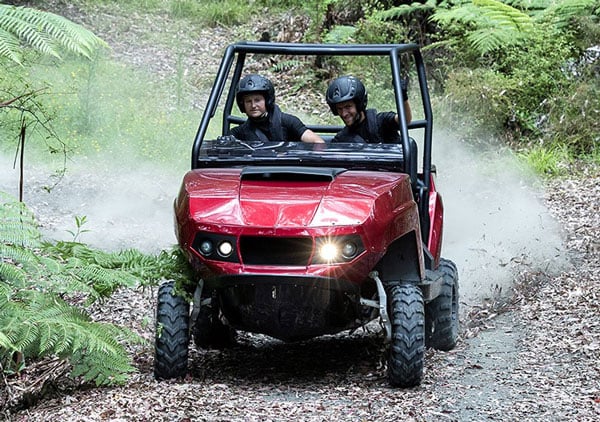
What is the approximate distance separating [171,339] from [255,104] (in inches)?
75.0

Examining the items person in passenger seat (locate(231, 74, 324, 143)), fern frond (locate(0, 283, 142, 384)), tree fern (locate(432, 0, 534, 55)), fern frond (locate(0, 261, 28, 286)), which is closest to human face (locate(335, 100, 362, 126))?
person in passenger seat (locate(231, 74, 324, 143))

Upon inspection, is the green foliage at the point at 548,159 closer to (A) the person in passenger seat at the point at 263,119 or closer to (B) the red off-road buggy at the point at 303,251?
(A) the person in passenger seat at the point at 263,119

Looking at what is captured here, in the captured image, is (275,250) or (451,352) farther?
(451,352)

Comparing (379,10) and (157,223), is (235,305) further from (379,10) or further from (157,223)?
(379,10)

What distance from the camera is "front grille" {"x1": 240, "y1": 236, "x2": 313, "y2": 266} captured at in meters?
4.74

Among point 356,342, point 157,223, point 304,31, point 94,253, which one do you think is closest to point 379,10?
point 304,31

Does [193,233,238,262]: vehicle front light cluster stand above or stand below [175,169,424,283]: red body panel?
below

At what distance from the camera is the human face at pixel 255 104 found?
247 inches

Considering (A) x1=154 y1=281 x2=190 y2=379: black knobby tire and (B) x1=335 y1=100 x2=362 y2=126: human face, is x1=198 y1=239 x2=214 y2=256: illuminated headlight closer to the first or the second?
(A) x1=154 y1=281 x2=190 y2=379: black knobby tire

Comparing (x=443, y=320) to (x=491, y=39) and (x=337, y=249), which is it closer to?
(x=337, y=249)

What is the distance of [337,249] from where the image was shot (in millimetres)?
4738

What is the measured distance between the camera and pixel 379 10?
15.1 meters

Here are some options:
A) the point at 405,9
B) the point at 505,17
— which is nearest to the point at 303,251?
the point at 505,17

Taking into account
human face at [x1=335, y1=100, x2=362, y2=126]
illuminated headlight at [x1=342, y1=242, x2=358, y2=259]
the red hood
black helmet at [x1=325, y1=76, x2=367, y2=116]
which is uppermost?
black helmet at [x1=325, y1=76, x2=367, y2=116]
